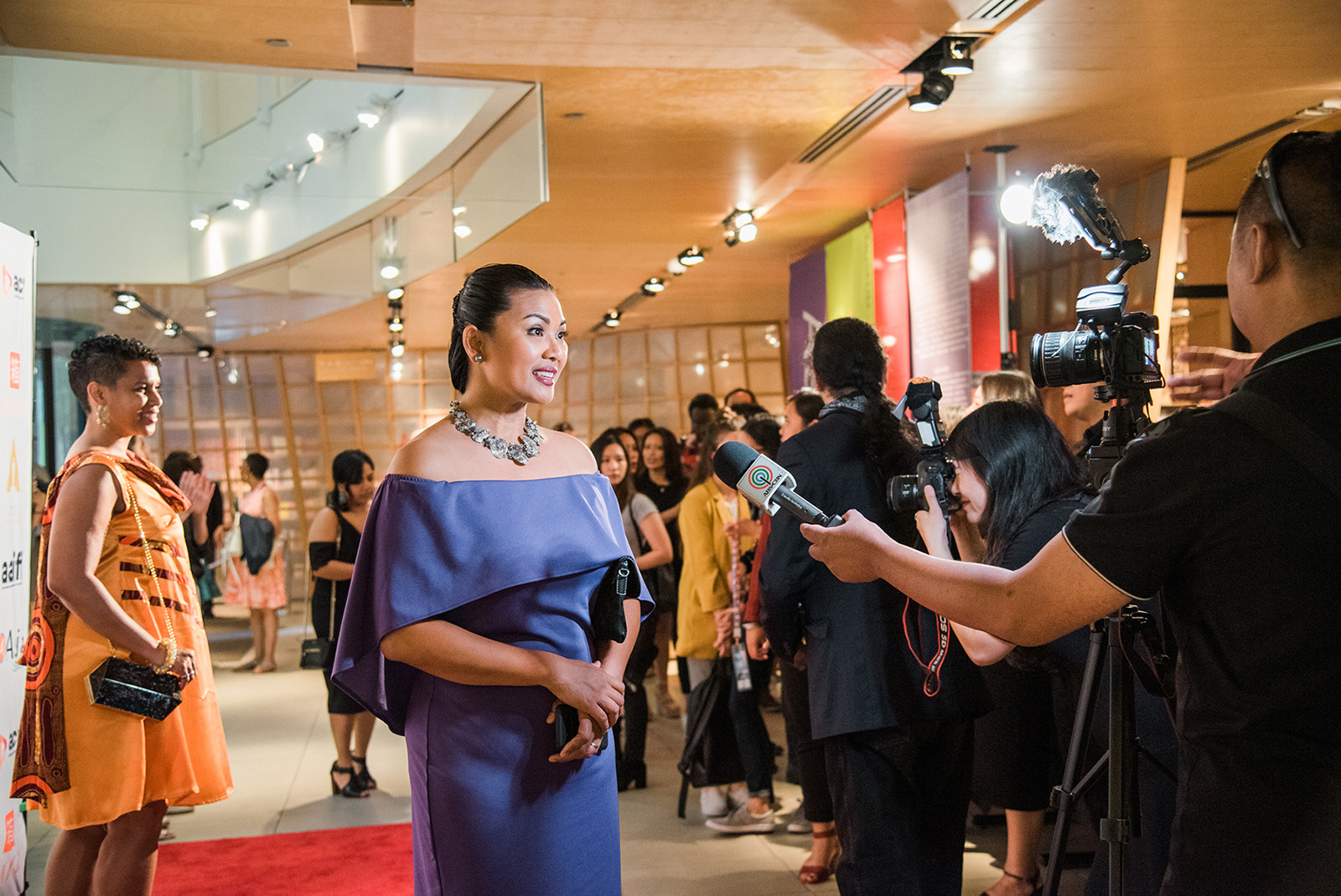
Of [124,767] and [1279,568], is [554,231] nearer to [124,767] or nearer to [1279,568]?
[124,767]

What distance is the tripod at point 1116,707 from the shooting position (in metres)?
1.80

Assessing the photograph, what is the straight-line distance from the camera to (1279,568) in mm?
1199

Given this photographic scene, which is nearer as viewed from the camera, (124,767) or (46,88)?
(124,767)

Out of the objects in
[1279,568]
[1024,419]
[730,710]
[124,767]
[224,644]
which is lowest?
[224,644]

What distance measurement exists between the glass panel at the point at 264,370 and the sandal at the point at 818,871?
458 inches

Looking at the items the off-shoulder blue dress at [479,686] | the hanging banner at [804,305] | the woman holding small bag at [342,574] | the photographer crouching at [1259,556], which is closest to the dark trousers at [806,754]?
the off-shoulder blue dress at [479,686]

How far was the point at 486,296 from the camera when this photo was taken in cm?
202

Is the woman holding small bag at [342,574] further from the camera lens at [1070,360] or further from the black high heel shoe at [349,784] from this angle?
the camera lens at [1070,360]

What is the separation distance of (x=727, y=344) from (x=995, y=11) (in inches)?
409

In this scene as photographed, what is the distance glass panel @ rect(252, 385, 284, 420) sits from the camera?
47.6ft

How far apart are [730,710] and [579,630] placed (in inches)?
92.3

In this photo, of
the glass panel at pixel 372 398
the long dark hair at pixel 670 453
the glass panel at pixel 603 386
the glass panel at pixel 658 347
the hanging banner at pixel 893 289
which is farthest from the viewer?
the glass panel at pixel 372 398

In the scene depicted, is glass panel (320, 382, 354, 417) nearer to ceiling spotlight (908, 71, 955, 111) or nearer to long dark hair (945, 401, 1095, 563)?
ceiling spotlight (908, 71, 955, 111)

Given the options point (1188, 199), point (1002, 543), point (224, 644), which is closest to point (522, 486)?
point (1002, 543)
